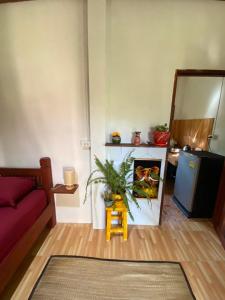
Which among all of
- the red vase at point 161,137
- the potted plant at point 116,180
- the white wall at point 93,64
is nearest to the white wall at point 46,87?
the white wall at point 93,64

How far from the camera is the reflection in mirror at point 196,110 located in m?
3.19

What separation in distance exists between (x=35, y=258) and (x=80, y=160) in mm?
1177

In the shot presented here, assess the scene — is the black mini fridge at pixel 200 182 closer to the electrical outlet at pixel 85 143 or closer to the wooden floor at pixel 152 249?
the wooden floor at pixel 152 249

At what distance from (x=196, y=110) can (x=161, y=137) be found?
2.03 meters

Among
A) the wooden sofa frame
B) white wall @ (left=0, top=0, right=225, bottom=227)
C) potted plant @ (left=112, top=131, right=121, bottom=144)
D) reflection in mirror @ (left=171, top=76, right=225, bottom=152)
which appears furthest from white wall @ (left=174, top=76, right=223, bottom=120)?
the wooden sofa frame

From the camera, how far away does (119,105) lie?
204cm

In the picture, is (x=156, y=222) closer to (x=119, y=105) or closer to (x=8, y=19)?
(x=119, y=105)

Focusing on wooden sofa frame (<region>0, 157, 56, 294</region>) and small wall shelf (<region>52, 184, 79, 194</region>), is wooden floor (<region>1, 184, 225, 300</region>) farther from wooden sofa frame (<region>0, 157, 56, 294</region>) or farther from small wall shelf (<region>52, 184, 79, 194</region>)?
small wall shelf (<region>52, 184, 79, 194</region>)

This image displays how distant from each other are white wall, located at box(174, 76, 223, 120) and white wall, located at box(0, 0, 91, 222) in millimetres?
2374

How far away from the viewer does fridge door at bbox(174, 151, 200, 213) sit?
242 centimetres

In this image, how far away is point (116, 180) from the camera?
6.21 feet

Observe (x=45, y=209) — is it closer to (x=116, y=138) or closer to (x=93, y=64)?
(x=116, y=138)

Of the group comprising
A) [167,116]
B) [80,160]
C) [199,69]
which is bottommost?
[80,160]

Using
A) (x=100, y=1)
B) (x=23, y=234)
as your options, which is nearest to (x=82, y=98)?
(x=100, y=1)
